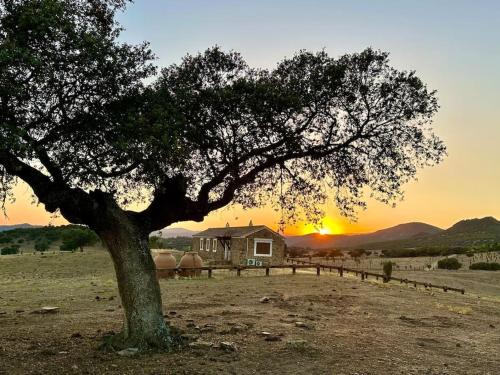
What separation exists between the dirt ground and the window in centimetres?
2478

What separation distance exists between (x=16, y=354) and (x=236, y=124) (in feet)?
31.0

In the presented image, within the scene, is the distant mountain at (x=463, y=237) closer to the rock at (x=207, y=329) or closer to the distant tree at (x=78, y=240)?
the distant tree at (x=78, y=240)

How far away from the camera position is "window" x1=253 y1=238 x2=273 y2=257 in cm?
5669

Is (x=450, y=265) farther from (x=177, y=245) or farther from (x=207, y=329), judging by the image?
(x=177, y=245)

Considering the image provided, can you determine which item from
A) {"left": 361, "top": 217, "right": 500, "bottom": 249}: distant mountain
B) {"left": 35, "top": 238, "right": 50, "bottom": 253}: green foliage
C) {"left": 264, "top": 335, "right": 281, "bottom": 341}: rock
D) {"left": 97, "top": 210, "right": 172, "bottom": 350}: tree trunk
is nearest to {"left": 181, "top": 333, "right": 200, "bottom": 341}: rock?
{"left": 97, "top": 210, "right": 172, "bottom": 350}: tree trunk

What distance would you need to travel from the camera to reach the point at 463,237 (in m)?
163

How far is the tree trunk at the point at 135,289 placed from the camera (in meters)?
13.2

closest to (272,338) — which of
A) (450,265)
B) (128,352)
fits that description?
(128,352)

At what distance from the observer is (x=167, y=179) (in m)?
14.0

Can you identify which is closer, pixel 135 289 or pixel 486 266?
pixel 135 289

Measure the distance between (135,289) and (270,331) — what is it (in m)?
5.49

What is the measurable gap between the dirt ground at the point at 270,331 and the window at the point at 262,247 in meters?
24.8

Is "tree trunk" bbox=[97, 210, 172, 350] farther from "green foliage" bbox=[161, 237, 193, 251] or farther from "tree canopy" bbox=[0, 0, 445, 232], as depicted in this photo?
"green foliage" bbox=[161, 237, 193, 251]

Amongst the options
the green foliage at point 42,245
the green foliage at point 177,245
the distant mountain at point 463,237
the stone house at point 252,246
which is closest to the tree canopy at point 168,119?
the stone house at point 252,246
